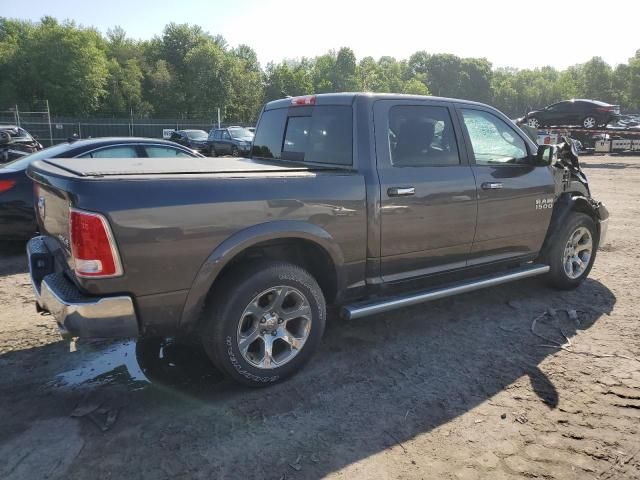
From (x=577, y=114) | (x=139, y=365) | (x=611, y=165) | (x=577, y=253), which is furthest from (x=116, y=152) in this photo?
(x=577, y=114)

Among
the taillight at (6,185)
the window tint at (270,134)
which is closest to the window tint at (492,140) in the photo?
the window tint at (270,134)

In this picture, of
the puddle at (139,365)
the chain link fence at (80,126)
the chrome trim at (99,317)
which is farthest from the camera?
the chain link fence at (80,126)

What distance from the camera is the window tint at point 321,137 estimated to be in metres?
3.79

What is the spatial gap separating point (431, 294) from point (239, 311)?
1.65m

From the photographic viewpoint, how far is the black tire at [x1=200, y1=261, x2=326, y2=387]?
3066 millimetres

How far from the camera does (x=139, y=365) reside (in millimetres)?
3611

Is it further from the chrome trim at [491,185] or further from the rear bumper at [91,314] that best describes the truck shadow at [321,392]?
the chrome trim at [491,185]

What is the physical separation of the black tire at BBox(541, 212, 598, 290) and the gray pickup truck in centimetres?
2

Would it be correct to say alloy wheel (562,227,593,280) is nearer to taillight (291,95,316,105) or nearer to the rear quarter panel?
taillight (291,95,316,105)

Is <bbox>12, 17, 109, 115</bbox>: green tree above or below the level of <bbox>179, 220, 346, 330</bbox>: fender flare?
above

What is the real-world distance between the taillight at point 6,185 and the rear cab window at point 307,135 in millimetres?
3272

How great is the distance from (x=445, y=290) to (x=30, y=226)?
5145mm

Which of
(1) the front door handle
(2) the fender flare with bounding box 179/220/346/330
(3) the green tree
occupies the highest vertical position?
(3) the green tree

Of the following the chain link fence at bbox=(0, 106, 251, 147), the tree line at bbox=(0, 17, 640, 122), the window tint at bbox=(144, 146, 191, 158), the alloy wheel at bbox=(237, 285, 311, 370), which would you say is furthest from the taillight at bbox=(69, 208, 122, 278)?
the tree line at bbox=(0, 17, 640, 122)
